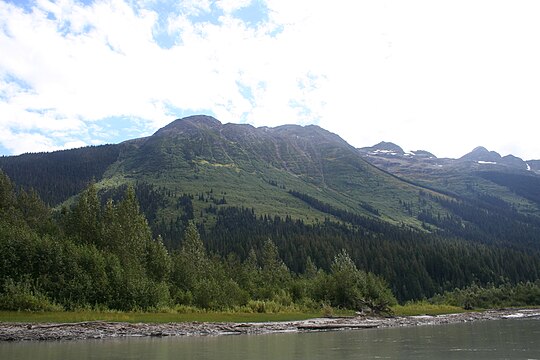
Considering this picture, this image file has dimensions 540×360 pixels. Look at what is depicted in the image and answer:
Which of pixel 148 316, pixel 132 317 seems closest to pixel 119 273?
pixel 148 316

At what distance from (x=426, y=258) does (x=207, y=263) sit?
123m

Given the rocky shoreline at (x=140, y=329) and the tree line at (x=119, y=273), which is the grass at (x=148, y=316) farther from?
the rocky shoreline at (x=140, y=329)

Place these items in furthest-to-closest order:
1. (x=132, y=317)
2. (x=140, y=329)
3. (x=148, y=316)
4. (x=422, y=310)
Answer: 1. (x=422, y=310)
2. (x=148, y=316)
3. (x=132, y=317)
4. (x=140, y=329)

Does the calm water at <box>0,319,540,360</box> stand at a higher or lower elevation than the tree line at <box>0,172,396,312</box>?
lower

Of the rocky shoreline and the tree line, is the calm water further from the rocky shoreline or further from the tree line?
the tree line

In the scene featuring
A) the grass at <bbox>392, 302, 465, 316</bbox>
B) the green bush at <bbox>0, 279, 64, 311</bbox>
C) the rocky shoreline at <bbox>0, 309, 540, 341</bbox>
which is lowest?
the grass at <bbox>392, 302, 465, 316</bbox>

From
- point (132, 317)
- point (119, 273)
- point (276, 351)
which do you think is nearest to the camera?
point (276, 351)

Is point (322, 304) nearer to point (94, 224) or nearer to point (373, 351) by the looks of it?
point (94, 224)

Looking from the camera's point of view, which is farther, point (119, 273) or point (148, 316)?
point (119, 273)

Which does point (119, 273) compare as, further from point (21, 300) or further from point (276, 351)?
point (276, 351)

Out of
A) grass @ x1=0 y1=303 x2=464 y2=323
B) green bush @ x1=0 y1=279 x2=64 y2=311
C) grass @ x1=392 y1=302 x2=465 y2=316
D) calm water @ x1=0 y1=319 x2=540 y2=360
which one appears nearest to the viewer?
calm water @ x1=0 y1=319 x2=540 y2=360

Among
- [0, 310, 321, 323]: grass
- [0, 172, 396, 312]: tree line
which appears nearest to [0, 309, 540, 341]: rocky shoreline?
[0, 310, 321, 323]: grass

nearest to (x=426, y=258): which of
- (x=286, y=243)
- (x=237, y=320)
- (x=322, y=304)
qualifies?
(x=286, y=243)

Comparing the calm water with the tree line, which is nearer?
the calm water
